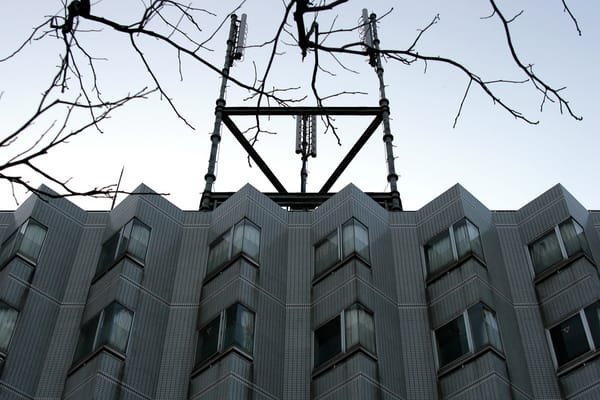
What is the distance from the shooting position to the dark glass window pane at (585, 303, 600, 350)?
69.8 feet

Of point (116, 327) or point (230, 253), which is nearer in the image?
point (116, 327)

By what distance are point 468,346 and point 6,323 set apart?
12389 mm

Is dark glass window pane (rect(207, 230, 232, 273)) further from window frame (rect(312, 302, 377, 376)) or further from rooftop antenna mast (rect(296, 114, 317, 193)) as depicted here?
rooftop antenna mast (rect(296, 114, 317, 193))

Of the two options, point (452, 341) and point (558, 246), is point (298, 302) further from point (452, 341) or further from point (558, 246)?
point (558, 246)

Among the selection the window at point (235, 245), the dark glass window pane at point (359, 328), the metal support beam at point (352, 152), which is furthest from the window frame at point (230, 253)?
the metal support beam at point (352, 152)

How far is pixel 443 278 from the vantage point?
24203 mm

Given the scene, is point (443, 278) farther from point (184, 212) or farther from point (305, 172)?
point (305, 172)

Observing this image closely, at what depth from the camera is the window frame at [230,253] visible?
24547 millimetres

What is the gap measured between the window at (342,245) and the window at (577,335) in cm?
581

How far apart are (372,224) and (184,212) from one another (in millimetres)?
6253

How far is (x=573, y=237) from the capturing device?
79.1 ft

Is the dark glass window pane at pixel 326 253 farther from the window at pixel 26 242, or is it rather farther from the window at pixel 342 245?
the window at pixel 26 242

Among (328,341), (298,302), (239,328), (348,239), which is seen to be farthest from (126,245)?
(328,341)

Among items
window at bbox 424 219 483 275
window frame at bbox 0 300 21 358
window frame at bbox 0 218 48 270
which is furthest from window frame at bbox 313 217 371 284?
window frame at bbox 0 300 21 358
